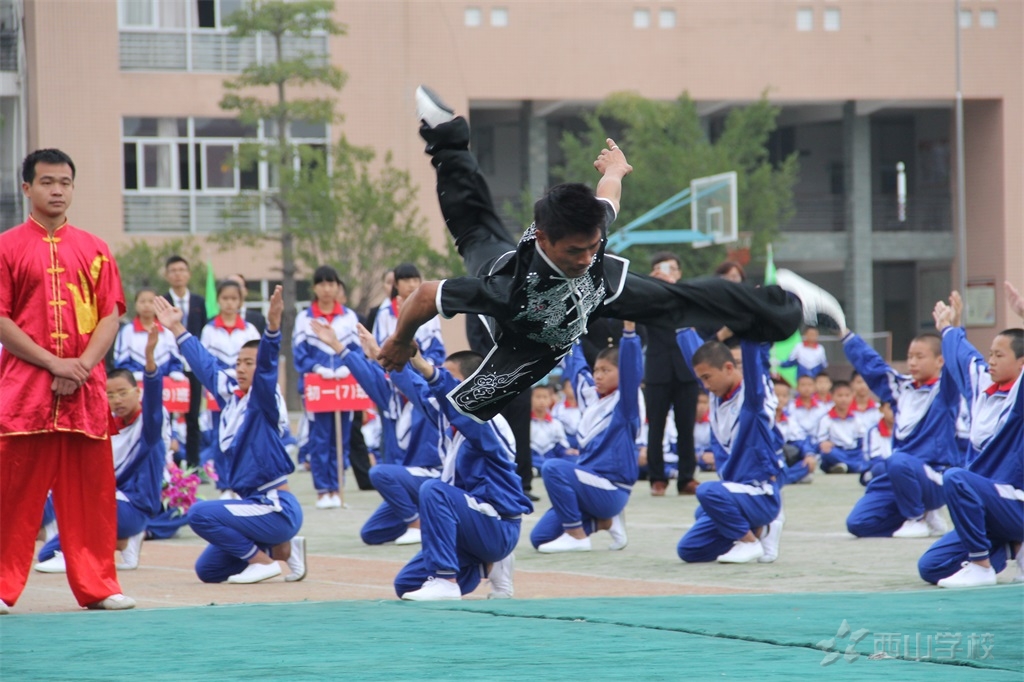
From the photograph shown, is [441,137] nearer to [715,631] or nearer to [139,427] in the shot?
[715,631]

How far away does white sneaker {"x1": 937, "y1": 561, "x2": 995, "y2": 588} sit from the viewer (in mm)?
7355

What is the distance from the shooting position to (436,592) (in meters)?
6.98

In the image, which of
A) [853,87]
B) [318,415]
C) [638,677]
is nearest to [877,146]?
[853,87]

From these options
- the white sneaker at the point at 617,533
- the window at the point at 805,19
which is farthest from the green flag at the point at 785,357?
the window at the point at 805,19

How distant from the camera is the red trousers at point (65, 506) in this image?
662 cm

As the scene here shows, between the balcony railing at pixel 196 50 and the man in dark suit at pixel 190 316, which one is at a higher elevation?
the balcony railing at pixel 196 50

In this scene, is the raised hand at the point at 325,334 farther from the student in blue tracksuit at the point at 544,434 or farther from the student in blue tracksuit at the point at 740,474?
the student in blue tracksuit at the point at 544,434

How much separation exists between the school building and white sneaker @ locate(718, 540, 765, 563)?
69.5ft

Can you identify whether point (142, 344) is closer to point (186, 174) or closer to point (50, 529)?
point (50, 529)

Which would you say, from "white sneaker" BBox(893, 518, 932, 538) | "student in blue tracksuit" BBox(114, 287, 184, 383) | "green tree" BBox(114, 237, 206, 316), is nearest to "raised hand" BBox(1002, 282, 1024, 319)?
"white sneaker" BBox(893, 518, 932, 538)

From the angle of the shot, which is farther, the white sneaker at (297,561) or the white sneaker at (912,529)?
the white sneaker at (912,529)

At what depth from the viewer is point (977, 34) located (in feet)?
109

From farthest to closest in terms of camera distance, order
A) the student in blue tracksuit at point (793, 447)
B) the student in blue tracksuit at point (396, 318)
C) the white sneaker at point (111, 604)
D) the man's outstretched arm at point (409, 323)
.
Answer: the student in blue tracksuit at point (793, 447)
the student in blue tracksuit at point (396, 318)
the white sneaker at point (111, 604)
the man's outstretched arm at point (409, 323)

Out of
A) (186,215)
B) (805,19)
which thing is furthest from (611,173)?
(805,19)
